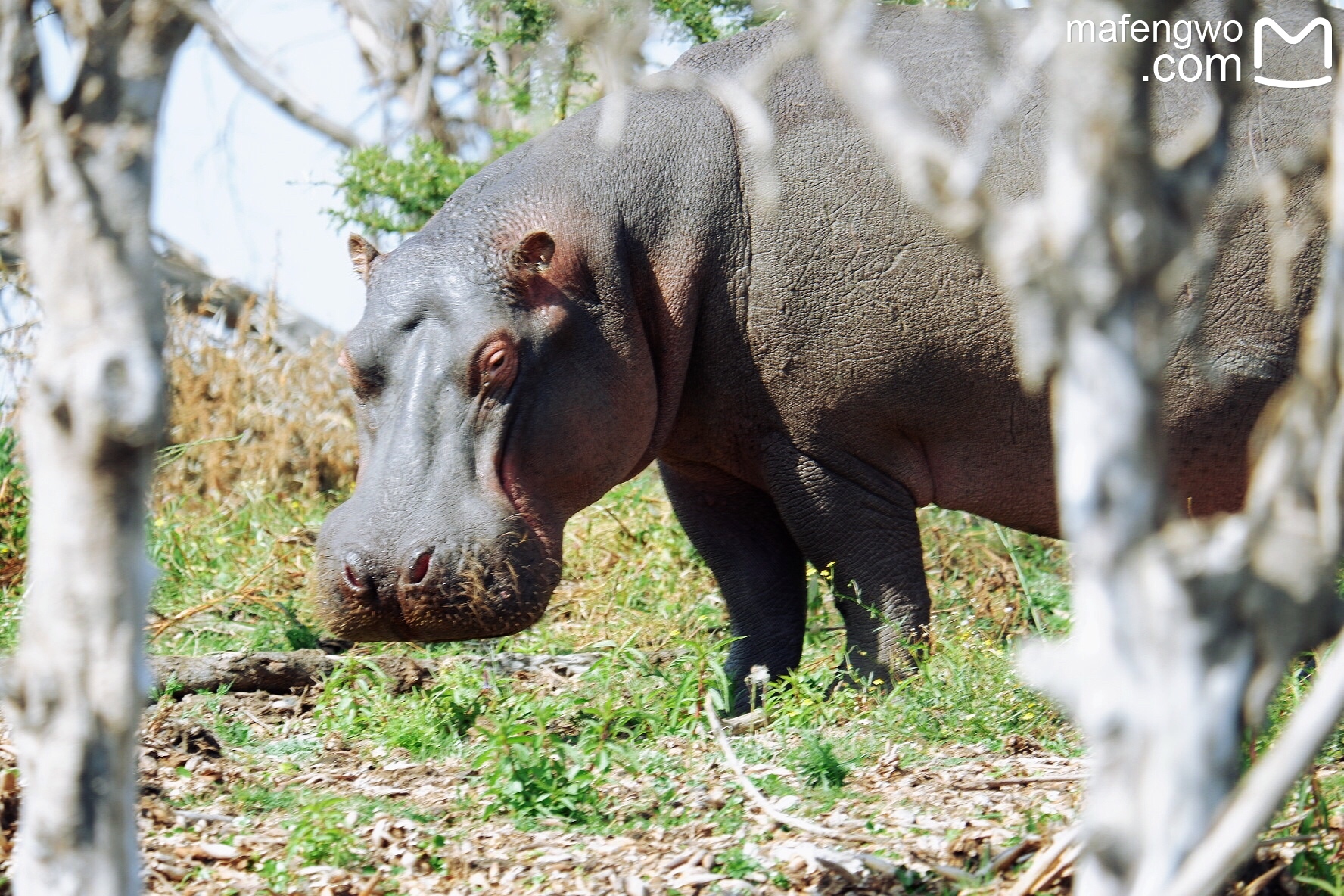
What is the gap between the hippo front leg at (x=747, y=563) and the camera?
5.11m


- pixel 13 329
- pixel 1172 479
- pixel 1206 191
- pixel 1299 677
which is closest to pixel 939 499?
pixel 1172 479

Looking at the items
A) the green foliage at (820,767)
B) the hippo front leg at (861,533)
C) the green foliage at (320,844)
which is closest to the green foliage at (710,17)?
the hippo front leg at (861,533)

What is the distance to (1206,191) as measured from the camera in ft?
5.43

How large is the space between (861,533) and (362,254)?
1.80 meters

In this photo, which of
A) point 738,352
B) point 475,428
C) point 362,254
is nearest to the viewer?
point 475,428

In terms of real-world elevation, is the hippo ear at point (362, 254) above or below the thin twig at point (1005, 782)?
above

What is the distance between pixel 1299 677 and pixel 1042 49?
3087mm

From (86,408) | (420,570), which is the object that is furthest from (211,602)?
(86,408)

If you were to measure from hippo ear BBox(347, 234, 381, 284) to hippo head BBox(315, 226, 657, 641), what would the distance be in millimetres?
84

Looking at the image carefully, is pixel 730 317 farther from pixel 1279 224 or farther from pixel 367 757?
pixel 1279 224

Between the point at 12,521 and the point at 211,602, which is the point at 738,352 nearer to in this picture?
the point at 211,602

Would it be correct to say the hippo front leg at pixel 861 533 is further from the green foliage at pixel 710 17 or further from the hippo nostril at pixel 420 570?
the green foliage at pixel 710 17

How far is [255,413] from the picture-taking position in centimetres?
839

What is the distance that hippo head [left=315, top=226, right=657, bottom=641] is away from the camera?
157 inches
